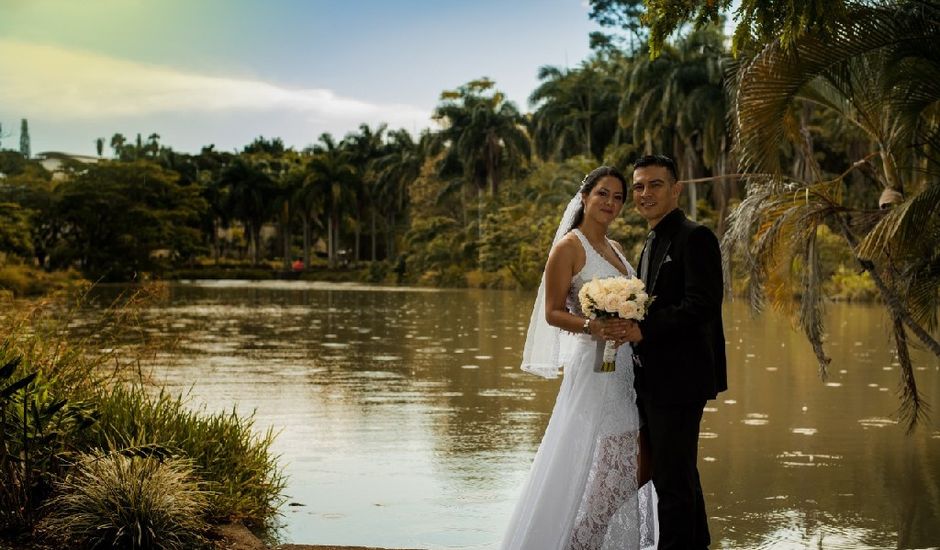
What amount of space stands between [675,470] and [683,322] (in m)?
0.68

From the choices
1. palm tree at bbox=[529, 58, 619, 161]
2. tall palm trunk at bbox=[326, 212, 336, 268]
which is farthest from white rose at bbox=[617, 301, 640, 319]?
tall palm trunk at bbox=[326, 212, 336, 268]

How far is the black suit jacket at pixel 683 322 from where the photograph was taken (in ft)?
16.7

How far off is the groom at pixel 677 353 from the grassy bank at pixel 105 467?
2551 millimetres

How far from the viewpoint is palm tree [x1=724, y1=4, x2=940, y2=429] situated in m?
9.06

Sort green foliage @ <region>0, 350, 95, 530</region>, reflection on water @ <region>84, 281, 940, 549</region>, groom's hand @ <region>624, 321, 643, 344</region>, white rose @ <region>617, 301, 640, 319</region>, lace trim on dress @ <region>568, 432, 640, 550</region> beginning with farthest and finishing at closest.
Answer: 1. reflection on water @ <region>84, 281, 940, 549</region>
2. green foliage @ <region>0, 350, 95, 530</region>
3. lace trim on dress @ <region>568, 432, 640, 550</region>
4. groom's hand @ <region>624, 321, 643, 344</region>
5. white rose @ <region>617, 301, 640, 319</region>

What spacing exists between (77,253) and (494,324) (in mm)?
49333

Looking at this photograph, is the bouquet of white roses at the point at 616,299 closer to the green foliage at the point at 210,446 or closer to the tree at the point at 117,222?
the green foliage at the point at 210,446

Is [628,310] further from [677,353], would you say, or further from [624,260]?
[624,260]

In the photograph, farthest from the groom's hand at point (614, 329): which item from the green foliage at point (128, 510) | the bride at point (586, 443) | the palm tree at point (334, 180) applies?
the palm tree at point (334, 180)

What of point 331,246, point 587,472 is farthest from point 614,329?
point 331,246

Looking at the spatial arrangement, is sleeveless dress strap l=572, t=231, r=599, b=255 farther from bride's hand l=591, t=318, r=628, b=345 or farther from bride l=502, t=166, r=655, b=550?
bride's hand l=591, t=318, r=628, b=345

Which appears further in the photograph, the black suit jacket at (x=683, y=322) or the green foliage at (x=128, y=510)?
the green foliage at (x=128, y=510)

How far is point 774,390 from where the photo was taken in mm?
15305

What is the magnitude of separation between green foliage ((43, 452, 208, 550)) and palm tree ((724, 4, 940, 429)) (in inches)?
221
